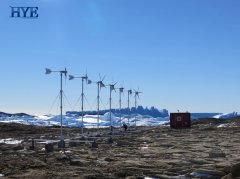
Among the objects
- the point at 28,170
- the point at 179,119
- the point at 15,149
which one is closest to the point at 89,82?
the point at 15,149

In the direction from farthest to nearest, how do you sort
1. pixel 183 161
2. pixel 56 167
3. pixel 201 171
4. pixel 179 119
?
pixel 179 119 < pixel 183 161 < pixel 56 167 < pixel 201 171

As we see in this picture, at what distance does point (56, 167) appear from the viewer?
24.8 meters

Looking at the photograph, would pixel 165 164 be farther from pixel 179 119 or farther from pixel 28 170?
pixel 179 119

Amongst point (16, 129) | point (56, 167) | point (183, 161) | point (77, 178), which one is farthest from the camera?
point (16, 129)

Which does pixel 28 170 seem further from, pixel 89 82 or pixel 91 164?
pixel 89 82

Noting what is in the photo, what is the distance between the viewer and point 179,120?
9862cm

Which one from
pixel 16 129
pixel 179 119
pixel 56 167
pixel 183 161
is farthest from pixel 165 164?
pixel 179 119

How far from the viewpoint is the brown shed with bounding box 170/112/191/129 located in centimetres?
9806

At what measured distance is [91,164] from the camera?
26.6 m

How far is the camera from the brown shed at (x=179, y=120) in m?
98.1

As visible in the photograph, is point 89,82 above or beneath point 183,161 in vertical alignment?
above

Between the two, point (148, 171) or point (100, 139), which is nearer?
point (148, 171)

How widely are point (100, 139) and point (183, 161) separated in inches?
926

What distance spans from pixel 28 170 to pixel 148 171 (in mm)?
5721
